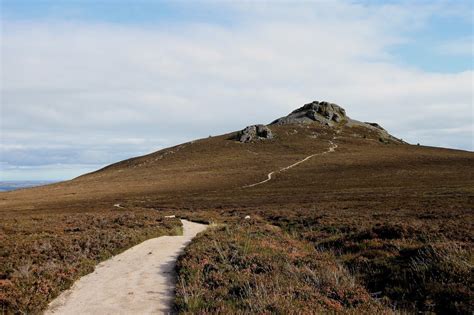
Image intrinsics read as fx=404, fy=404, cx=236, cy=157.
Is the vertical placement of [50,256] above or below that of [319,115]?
below

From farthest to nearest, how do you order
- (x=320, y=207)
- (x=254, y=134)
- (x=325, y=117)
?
1. (x=325, y=117)
2. (x=254, y=134)
3. (x=320, y=207)

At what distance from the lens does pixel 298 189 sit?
6700 centimetres

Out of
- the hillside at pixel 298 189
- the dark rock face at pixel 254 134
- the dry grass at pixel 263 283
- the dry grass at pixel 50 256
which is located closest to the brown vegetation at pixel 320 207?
the dry grass at pixel 263 283

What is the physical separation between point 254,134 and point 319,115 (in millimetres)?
45961

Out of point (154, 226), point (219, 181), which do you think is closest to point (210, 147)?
point (219, 181)

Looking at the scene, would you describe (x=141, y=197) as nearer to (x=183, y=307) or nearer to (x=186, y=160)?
(x=186, y=160)

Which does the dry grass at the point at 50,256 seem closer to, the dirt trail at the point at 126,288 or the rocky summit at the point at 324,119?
the dirt trail at the point at 126,288

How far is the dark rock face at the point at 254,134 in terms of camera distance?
141750 millimetres

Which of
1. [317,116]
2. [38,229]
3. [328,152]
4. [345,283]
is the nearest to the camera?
[345,283]

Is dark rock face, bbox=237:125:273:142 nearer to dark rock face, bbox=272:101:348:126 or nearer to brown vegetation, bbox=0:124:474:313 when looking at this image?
A: brown vegetation, bbox=0:124:474:313

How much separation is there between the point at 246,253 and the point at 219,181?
6749 cm

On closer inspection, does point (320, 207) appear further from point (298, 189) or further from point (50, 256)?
point (50, 256)

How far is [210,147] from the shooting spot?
137 m

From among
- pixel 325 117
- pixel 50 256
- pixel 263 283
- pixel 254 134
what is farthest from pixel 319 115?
pixel 263 283
